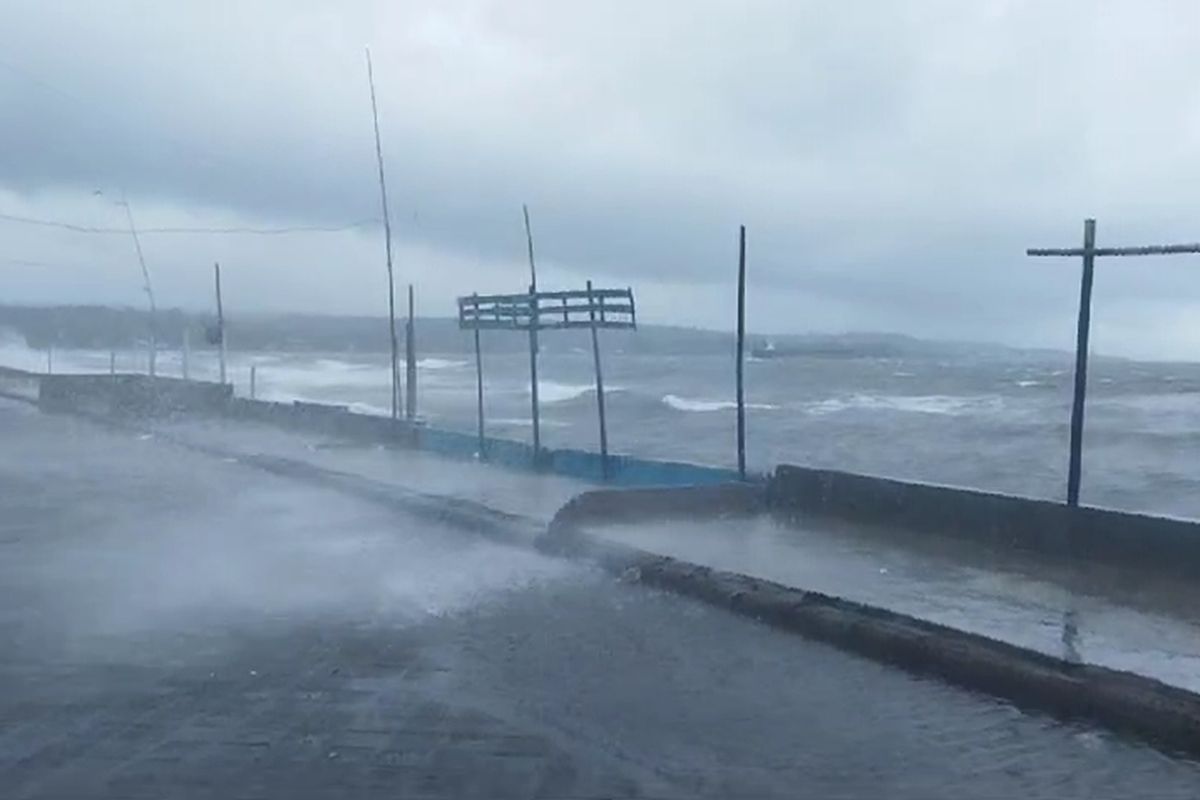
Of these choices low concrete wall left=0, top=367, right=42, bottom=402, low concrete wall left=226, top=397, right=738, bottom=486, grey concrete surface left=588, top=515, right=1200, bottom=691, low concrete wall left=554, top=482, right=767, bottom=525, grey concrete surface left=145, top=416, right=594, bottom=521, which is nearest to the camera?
grey concrete surface left=588, top=515, right=1200, bottom=691

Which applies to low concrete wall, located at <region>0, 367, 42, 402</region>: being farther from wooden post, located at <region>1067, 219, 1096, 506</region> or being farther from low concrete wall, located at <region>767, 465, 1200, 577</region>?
wooden post, located at <region>1067, 219, 1096, 506</region>

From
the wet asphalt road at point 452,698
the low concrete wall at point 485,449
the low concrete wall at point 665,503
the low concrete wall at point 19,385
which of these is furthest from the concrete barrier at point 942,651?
the low concrete wall at point 19,385

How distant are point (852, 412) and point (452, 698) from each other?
46.1 metres

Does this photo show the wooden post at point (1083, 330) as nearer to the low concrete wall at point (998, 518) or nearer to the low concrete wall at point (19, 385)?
the low concrete wall at point (998, 518)

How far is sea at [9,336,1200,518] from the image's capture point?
35.3 meters

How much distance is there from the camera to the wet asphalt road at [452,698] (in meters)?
6.89

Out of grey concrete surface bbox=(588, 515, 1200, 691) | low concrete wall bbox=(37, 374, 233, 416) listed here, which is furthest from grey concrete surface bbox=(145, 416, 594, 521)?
low concrete wall bbox=(37, 374, 233, 416)

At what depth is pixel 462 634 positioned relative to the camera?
10.2 metres

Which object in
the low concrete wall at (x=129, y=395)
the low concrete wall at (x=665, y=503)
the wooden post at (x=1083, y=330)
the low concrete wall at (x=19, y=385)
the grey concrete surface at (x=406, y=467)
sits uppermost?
the wooden post at (x=1083, y=330)

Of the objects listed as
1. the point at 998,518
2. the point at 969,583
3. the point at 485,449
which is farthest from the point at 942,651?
the point at 485,449

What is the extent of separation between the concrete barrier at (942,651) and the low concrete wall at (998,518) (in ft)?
9.43

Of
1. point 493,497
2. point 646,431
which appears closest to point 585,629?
point 493,497

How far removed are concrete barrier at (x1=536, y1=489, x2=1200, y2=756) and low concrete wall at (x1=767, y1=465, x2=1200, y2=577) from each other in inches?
113

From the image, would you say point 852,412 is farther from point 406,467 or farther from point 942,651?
point 942,651
